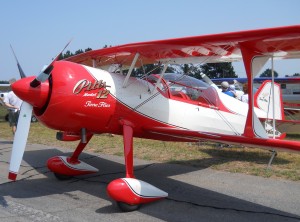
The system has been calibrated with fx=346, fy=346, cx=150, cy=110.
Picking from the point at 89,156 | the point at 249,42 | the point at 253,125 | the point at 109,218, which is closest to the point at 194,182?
the point at 253,125

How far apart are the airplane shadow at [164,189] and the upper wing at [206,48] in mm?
2151

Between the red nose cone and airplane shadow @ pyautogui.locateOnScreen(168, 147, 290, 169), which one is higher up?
the red nose cone

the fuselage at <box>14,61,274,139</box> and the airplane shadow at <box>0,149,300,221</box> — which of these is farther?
the fuselage at <box>14,61,274,139</box>

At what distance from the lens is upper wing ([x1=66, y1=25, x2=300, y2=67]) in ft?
14.0

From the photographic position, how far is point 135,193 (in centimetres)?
468

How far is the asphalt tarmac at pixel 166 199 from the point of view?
4391 mm

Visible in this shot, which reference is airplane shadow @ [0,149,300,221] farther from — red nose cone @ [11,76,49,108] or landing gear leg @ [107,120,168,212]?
red nose cone @ [11,76,49,108]

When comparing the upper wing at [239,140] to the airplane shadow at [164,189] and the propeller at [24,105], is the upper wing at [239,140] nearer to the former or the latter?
the airplane shadow at [164,189]

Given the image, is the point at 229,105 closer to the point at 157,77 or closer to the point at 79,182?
the point at 157,77

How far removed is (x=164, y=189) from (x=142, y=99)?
1.52m

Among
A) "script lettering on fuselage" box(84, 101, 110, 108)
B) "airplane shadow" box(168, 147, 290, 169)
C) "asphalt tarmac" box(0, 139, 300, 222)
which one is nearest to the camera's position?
"asphalt tarmac" box(0, 139, 300, 222)

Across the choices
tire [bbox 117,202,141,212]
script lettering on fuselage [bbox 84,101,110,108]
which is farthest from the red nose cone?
tire [bbox 117,202,141,212]

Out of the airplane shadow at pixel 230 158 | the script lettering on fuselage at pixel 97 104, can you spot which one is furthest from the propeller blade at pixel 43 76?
the airplane shadow at pixel 230 158

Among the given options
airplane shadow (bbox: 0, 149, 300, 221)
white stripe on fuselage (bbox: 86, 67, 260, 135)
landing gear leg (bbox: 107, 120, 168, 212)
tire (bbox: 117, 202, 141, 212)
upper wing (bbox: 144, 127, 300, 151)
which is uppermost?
white stripe on fuselage (bbox: 86, 67, 260, 135)
